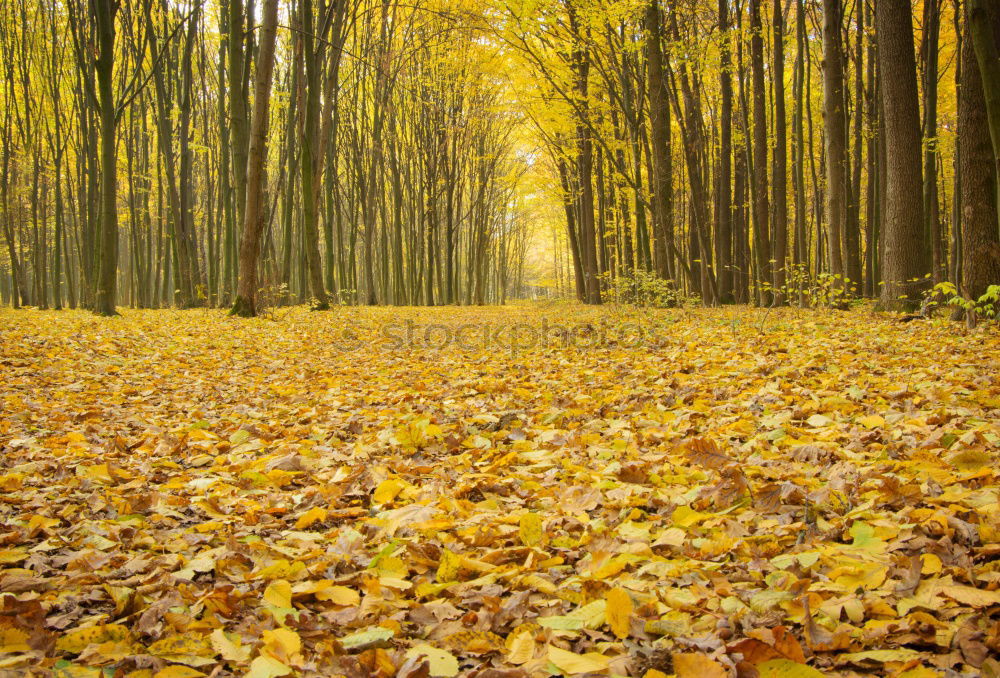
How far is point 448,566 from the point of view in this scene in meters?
1.98

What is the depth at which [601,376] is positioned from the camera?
5.29m

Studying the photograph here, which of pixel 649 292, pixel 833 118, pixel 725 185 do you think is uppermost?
pixel 725 185

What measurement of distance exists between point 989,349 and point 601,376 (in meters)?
3.15

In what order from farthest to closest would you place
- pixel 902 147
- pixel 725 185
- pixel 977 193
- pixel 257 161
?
pixel 725 185 < pixel 257 161 < pixel 902 147 < pixel 977 193

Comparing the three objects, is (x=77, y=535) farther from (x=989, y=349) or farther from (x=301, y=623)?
(x=989, y=349)

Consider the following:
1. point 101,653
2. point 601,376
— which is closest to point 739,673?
point 101,653

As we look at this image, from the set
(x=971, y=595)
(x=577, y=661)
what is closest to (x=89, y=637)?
(x=577, y=661)

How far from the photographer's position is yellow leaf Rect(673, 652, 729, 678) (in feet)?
4.49

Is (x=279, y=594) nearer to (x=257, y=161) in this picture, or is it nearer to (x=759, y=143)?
(x=257, y=161)

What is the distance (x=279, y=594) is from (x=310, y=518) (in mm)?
646

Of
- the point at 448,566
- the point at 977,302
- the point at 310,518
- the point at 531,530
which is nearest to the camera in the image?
the point at 448,566

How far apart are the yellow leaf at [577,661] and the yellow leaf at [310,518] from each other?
1322mm

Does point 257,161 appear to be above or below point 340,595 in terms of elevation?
above

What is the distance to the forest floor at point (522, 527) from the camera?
5.00ft
